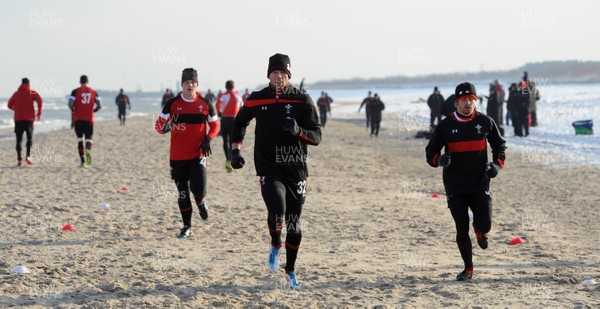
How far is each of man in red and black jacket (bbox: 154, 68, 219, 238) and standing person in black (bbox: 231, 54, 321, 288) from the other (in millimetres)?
2363

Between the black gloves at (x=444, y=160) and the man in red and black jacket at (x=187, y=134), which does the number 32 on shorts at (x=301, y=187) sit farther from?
the man in red and black jacket at (x=187, y=134)

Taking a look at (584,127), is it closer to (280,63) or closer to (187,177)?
(187,177)

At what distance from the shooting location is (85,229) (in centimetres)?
912

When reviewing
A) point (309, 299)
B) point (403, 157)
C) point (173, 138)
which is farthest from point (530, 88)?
point (309, 299)

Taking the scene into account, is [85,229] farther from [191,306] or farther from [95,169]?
[95,169]

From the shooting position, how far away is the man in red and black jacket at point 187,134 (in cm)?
850

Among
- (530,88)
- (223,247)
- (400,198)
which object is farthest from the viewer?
(530,88)

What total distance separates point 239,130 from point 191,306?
69.0 inches

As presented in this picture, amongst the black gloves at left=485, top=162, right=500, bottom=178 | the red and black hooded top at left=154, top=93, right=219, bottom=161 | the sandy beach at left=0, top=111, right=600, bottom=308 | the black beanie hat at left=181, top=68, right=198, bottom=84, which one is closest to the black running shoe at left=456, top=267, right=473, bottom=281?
the sandy beach at left=0, top=111, right=600, bottom=308

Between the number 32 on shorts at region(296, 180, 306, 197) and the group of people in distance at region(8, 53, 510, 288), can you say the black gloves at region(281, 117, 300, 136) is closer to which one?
the group of people in distance at region(8, 53, 510, 288)

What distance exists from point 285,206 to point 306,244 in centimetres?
225

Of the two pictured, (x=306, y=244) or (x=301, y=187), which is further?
(x=306, y=244)

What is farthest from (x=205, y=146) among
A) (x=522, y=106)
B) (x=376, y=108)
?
(x=376, y=108)

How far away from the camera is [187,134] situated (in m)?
8.54
